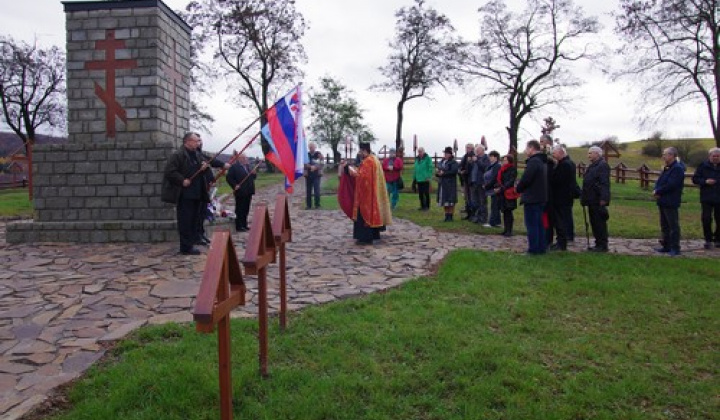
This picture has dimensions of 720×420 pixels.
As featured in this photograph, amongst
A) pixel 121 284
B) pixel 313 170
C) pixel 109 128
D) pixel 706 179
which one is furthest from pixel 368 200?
pixel 313 170

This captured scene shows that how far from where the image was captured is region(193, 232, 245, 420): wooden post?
277 cm

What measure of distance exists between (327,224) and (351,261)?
4.60 metres

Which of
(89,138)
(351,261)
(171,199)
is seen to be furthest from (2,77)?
(351,261)

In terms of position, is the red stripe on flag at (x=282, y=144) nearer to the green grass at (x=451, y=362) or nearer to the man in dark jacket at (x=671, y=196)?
the green grass at (x=451, y=362)

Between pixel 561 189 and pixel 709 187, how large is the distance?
9.18ft

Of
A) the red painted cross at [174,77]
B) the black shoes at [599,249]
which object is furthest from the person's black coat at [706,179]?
the red painted cross at [174,77]

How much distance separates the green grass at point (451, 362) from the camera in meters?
3.62

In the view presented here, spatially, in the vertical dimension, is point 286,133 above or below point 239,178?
above

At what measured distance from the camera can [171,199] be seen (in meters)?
9.02

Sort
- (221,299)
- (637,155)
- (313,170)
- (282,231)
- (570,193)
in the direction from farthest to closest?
1. (637,155)
2. (313,170)
3. (570,193)
4. (282,231)
5. (221,299)

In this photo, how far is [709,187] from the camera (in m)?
9.78

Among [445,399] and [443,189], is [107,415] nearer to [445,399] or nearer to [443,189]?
[445,399]

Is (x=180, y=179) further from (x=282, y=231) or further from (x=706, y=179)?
(x=706, y=179)

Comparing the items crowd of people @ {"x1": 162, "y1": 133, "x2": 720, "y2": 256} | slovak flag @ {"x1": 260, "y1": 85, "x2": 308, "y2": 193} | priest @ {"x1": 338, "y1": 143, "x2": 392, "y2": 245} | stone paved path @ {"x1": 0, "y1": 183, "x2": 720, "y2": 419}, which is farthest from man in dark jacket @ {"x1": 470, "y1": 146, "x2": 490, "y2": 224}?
slovak flag @ {"x1": 260, "y1": 85, "x2": 308, "y2": 193}
